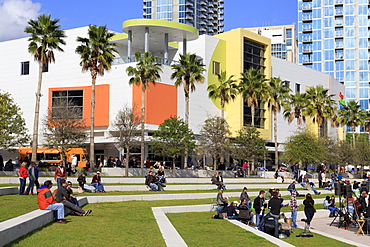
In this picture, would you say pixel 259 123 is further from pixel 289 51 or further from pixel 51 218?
pixel 289 51

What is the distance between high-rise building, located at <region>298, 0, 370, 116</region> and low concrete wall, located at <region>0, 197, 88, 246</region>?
11502cm

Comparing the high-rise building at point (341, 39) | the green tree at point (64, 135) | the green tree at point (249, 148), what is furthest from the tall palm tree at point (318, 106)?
the high-rise building at point (341, 39)

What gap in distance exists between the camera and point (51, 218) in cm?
1431

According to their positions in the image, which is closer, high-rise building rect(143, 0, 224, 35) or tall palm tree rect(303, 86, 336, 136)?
tall palm tree rect(303, 86, 336, 136)

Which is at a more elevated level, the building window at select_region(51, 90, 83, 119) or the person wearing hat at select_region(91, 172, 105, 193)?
the building window at select_region(51, 90, 83, 119)

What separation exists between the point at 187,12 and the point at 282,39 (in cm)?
3699

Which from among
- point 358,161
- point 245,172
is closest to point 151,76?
point 245,172

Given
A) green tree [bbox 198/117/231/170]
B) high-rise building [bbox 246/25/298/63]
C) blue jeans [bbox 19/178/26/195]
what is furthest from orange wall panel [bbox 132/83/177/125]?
high-rise building [bbox 246/25/298/63]

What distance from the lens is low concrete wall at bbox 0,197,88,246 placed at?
32.6 feet

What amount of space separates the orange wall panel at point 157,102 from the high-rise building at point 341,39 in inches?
3025

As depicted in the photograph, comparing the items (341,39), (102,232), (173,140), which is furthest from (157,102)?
(341,39)

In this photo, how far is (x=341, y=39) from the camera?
12012 centimetres

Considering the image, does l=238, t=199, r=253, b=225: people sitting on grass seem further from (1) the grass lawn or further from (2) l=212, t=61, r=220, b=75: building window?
(2) l=212, t=61, r=220, b=75: building window

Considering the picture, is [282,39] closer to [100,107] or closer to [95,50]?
[100,107]
